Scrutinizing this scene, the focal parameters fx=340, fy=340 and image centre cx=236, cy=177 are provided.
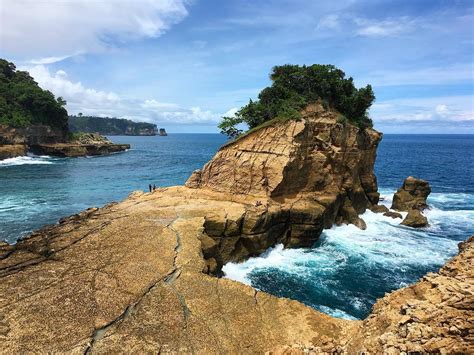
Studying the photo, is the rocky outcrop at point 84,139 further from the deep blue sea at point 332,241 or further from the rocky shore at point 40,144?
the deep blue sea at point 332,241

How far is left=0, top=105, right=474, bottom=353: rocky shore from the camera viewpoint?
30.0 ft

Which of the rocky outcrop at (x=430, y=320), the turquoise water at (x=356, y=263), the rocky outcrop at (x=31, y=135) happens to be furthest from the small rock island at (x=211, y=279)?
the rocky outcrop at (x=31, y=135)

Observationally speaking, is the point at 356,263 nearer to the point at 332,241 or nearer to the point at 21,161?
the point at 332,241

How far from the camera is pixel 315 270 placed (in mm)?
23750

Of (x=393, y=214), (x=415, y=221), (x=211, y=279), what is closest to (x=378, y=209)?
(x=393, y=214)

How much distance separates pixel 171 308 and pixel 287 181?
18.4 metres

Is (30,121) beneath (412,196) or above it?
above

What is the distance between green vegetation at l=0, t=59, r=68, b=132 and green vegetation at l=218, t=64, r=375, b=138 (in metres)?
70.7

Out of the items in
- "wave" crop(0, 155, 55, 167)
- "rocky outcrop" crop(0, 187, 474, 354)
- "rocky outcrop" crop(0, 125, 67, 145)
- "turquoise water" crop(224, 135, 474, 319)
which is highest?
"rocky outcrop" crop(0, 125, 67, 145)

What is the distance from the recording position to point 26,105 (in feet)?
287

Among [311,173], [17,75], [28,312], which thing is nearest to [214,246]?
[28,312]

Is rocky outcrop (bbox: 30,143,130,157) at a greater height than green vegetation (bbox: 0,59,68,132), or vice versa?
green vegetation (bbox: 0,59,68,132)

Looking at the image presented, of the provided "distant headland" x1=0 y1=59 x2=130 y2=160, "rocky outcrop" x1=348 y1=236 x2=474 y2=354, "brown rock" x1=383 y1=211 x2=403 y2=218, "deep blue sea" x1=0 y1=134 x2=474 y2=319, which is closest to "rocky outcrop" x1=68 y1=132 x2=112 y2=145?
"distant headland" x1=0 y1=59 x2=130 y2=160

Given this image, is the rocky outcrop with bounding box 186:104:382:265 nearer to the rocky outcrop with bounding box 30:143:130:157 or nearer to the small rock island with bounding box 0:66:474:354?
the small rock island with bounding box 0:66:474:354
